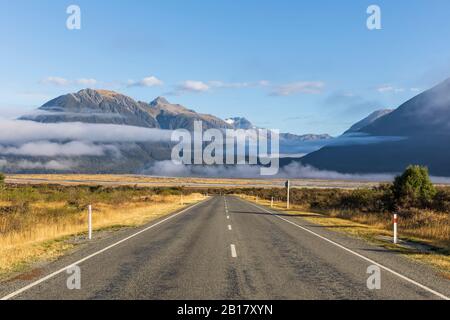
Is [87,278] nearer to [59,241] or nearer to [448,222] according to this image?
[59,241]

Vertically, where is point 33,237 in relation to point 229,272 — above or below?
below

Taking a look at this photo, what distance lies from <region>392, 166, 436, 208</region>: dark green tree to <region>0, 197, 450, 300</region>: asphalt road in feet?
64.4

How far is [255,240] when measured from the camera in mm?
17312

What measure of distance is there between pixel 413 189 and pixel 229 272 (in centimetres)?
2918

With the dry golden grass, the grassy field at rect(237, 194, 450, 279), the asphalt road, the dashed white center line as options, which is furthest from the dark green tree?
the dashed white center line

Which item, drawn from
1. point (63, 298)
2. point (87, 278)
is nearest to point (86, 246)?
point (87, 278)

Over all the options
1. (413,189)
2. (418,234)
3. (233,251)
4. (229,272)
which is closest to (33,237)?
(233,251)

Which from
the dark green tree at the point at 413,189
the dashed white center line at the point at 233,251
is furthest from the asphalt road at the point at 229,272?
the dark green tree at the point at 413,189

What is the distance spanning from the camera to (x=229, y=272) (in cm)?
1071

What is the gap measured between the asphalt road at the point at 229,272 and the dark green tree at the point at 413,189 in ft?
64.4

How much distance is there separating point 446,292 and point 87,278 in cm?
702

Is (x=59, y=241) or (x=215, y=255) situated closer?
(x=215, y=255)

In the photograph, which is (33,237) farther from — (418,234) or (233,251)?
(418,234)
